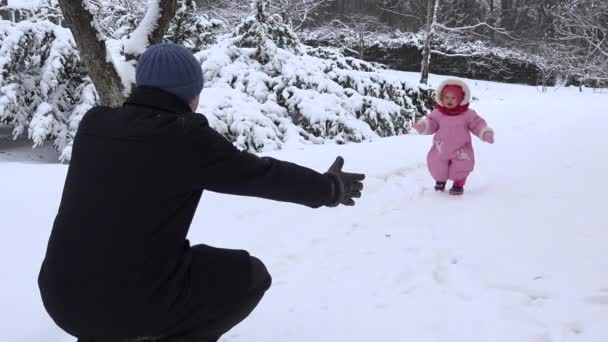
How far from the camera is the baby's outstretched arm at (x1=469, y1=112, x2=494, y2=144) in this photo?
441 centimetres

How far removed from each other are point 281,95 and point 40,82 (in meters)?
4.17

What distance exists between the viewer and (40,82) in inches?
344

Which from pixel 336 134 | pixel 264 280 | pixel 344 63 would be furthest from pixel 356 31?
pixel 264 280

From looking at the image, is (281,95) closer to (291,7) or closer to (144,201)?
(144,201)

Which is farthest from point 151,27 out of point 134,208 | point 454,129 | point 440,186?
point 134,208

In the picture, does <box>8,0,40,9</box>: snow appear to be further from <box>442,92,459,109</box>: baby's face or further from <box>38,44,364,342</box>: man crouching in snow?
<box>38,44,364,342</box>: man crouching in snow

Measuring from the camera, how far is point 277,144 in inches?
337

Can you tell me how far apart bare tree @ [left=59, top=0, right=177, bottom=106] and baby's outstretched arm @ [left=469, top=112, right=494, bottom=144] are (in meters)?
2.78

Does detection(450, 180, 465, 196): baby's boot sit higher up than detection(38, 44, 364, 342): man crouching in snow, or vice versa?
detection(38, 44, 364, 342): man crouching in snow

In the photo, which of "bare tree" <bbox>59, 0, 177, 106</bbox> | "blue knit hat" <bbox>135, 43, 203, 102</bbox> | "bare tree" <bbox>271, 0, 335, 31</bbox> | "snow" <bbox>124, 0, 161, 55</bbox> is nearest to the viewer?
"blue knit hat" <bbox>135, 43, 203, 102</bbox>

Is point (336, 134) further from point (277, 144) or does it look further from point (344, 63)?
point (344, 63)

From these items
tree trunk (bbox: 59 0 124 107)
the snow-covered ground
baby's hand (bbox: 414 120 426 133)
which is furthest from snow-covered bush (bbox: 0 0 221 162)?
baby's hand (bbox: 414 120 426 133)

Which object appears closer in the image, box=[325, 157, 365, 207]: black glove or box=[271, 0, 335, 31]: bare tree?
box=[325, 157, 365, 207]: black glove

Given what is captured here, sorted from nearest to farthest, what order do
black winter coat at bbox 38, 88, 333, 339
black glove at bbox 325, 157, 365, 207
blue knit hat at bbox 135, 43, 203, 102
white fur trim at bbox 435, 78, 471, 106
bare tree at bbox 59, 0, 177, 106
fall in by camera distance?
black winter coat at bbox 38, 88, 333, 339, blue knit hat at bbox 135, 43, 203, 102, black glove at bbox 325, 157, 365, 207, bare tree at bbox 59, 0, 177, 106, white fur trim at bbox 435, 78, 471, 106
